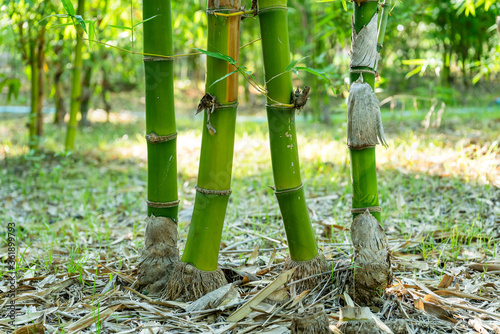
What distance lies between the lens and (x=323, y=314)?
1130 mm

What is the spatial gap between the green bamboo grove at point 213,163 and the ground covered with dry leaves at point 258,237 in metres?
0.07

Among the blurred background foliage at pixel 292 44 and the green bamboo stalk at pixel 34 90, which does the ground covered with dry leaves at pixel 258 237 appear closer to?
the green bamboo stalk at pixel 34 90

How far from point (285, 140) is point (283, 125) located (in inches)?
1.8

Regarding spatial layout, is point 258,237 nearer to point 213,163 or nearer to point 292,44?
point 213,163

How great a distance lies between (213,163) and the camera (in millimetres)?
1334

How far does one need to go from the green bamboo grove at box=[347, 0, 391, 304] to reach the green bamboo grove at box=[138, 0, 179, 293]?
1.86ft

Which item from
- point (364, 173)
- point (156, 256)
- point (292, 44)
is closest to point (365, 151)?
point (364, 173)

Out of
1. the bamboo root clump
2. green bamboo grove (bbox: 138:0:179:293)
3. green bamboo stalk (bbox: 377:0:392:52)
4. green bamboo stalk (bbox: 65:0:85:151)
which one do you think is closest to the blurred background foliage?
green bamboo stalk (bbox: 65:0:85:151)

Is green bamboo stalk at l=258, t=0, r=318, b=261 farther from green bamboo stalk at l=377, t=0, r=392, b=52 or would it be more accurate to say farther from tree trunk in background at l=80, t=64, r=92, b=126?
tree trunk in background at l=80, t=64, r=92, b=126

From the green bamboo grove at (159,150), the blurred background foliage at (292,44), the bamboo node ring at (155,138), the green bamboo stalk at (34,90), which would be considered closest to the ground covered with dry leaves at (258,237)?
the green bamboo grove at (159,150)

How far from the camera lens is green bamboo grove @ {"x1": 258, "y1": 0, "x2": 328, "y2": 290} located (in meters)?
1.29

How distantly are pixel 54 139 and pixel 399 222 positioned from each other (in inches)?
160

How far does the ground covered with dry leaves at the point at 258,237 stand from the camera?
1294 millimetres

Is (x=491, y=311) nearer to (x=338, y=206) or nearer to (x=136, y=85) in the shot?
(x=338, y=206)
